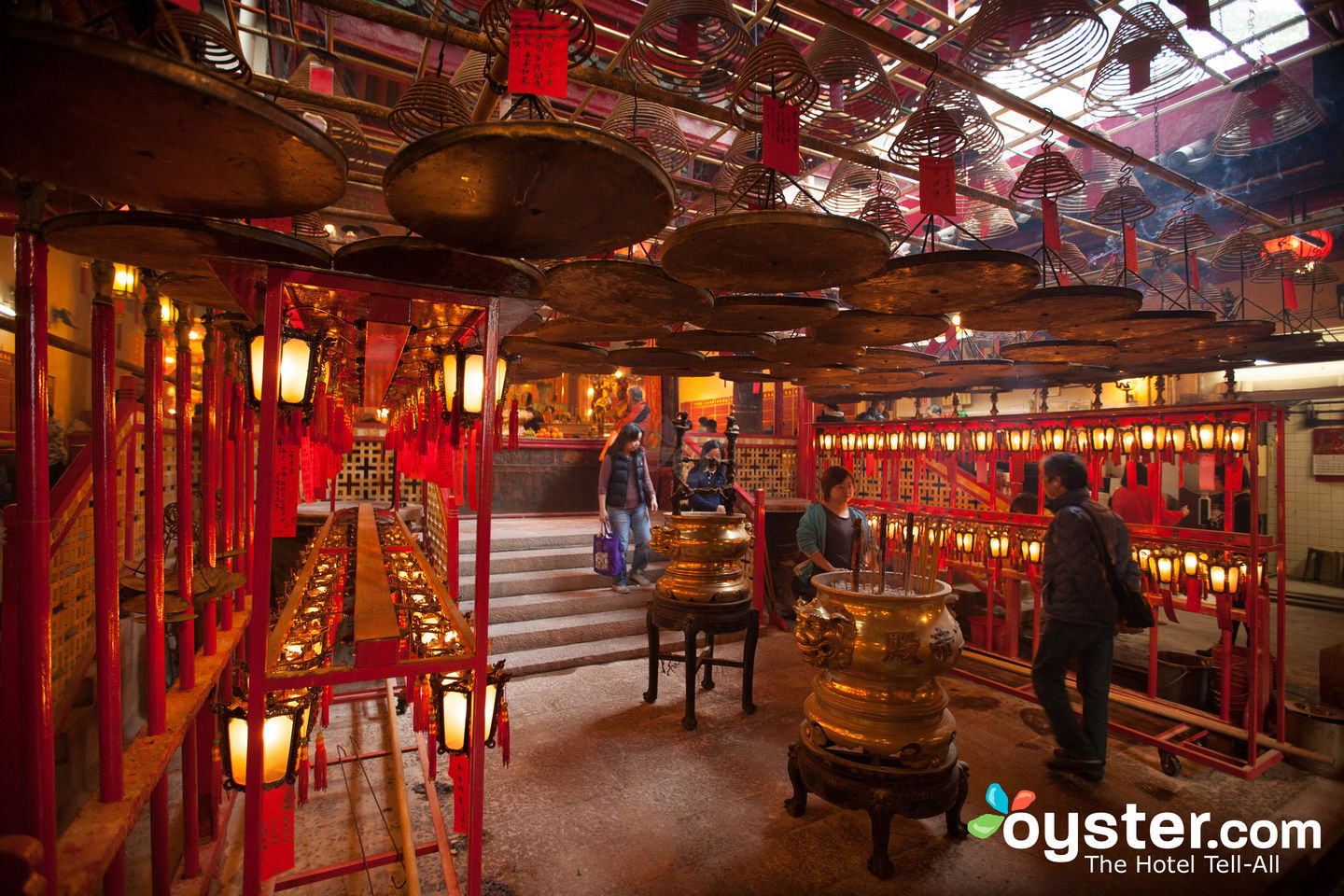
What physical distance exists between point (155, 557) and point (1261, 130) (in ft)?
34.4

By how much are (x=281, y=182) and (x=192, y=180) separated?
22cm

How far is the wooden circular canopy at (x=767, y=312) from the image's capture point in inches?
162

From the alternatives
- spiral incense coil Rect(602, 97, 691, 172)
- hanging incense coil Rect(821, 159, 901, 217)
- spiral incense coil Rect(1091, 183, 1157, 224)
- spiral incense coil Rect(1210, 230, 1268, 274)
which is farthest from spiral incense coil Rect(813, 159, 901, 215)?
spiral incense coil Rect(1210, 230, 1268, 274)

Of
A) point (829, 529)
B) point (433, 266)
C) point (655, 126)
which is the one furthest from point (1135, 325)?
point (433, 266)

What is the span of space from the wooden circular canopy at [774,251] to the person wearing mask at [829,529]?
3.07 meters

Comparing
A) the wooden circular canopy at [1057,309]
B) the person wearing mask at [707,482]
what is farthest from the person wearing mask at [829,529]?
the wooden circular canopy at [1057,309]

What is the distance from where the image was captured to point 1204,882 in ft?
11.2

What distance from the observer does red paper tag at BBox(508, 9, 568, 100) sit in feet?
6.63

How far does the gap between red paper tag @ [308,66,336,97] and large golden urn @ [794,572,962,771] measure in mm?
5479

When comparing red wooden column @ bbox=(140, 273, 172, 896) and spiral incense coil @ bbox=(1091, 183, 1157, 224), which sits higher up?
spiral incense coil @ bbox=(1091, 183, 1157, 224)

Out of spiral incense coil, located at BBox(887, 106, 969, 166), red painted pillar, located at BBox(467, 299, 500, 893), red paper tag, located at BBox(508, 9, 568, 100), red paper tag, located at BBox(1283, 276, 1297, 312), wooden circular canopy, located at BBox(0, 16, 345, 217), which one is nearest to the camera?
wooden circular canopy, located at BBox(0, 16, 345, 217)

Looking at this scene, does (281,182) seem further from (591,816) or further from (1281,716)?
(1281,716)

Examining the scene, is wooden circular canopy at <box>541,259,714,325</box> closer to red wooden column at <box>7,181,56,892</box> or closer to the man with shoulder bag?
red wooden column at <box>7,181,56,892</box>

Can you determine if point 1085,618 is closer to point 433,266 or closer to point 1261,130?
point 433,266
